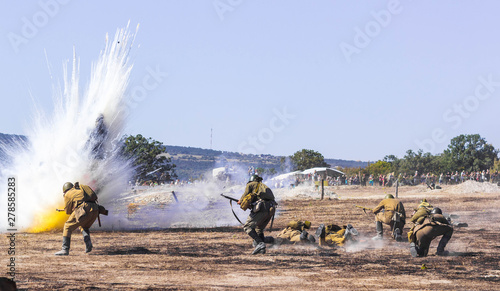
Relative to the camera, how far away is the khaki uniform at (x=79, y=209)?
52.5ft

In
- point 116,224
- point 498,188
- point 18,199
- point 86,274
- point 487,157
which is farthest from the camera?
point 487,157

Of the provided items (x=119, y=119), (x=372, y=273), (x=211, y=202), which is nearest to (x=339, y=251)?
(x=372, y=273)

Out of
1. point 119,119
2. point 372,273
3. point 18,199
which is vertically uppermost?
point 119,119

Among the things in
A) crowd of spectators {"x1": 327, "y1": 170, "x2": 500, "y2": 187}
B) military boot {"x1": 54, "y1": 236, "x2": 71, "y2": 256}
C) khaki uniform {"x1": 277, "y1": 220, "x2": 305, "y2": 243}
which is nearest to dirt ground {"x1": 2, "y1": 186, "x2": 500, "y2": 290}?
military boot {"x1": 54, "y1": 236, "x2": 71, "y2": 256}

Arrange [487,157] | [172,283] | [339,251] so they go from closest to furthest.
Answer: [172,283] < [339,251] < [487,157]

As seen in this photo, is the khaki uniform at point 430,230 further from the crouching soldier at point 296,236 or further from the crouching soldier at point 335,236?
the crouching soldier at point 296,236

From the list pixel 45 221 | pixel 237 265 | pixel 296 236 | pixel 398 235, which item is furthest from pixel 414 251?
pixel 45 221

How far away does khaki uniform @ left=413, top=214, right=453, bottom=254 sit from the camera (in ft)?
51.4

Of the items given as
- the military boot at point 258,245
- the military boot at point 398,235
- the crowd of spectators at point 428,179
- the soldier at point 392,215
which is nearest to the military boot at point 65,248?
the military boot at point 258,245

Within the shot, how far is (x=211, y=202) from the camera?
34.7 meters

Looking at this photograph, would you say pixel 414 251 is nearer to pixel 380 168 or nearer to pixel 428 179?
pixel 428 179

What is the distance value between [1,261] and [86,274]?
3123mm

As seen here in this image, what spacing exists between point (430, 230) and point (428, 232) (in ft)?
0.23

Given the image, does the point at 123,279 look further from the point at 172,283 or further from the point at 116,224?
the point at 116,224
